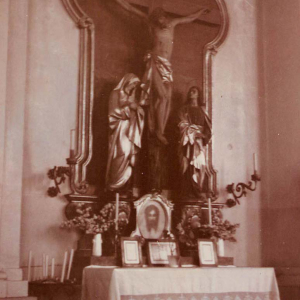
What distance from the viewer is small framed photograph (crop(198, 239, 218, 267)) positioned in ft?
22.4

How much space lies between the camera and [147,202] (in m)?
7.31

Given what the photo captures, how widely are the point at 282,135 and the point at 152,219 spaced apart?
248 cm

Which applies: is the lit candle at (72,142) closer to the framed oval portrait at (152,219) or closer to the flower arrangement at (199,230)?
the framed oval portrait at (152,219)

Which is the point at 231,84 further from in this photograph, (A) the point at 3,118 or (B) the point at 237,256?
(A) the point at 3,118

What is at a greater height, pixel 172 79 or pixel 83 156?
pixel 172 79

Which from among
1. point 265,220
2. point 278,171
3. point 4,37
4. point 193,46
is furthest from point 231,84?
point 4,37

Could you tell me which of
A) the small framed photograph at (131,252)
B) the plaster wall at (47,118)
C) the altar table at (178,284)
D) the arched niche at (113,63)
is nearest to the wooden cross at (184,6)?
the arched niche at (113,63)

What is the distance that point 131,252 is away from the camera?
6.49m

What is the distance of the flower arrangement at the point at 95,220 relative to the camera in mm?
6820

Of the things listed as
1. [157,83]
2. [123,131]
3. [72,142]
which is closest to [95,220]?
[72,142]

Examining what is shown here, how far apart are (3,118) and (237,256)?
12.1ft

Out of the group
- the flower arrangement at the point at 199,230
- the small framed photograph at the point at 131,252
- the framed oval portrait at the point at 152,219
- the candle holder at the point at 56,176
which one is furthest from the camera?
the flower arrangement at the point at 199,230

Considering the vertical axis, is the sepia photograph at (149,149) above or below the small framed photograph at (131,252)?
above

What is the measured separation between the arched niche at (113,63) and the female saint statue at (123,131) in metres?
0.25
